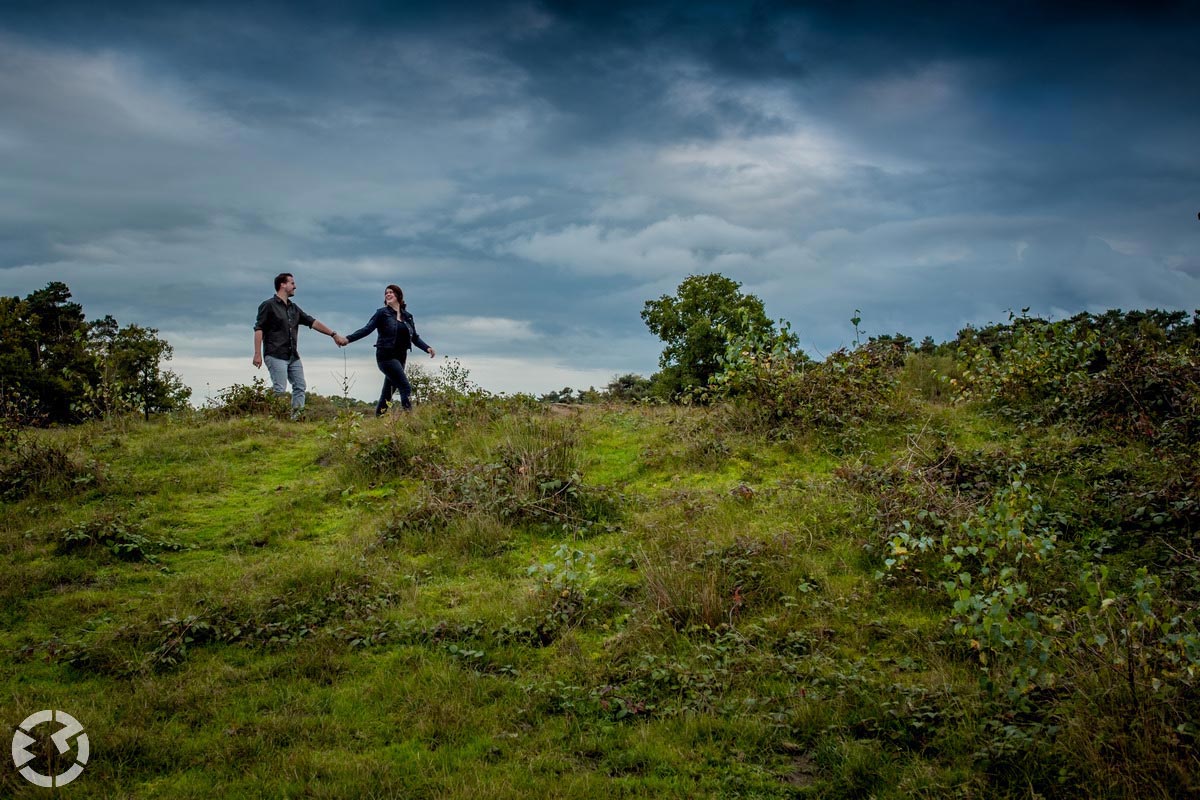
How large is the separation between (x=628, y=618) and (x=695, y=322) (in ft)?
68.2

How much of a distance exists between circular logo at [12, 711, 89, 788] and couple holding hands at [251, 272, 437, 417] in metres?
9.69

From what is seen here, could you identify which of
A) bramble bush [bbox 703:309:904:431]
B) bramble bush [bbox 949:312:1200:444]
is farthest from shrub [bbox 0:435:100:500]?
bramble bush [bbox 949:312:1200:444]

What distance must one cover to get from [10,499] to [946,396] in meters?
14.7

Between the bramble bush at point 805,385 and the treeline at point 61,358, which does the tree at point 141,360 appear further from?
the bramble bush at point 805,385

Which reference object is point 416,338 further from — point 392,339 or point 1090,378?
point 1090,378

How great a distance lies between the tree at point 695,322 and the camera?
25484 mm

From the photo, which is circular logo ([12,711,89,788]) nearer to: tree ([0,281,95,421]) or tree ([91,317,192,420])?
tree ([91,317,192,420])

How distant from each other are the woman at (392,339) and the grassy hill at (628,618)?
11.9ft

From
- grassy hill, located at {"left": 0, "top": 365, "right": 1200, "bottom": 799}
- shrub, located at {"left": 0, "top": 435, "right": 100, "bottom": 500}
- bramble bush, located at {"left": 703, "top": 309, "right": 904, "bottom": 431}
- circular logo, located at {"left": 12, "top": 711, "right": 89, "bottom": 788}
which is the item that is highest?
bramble bush, located at {"left": 703, "top": 309, "right": 904, "bottom": 431}

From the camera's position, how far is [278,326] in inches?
565

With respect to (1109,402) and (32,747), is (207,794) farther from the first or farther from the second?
(1109,402)

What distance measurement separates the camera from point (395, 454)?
35.1 feet

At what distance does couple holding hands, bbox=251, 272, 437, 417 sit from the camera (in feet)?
46.4

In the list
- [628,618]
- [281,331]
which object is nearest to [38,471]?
[281,331]
